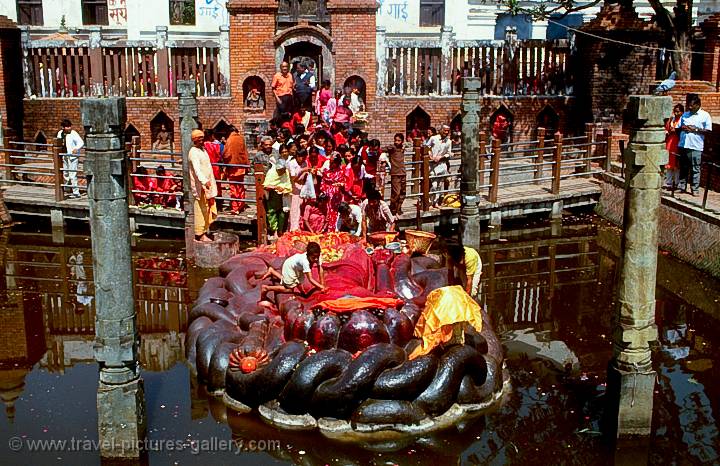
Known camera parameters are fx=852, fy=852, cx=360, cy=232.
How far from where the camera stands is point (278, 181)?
42.0 feet

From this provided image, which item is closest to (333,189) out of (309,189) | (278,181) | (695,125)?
(309,189)

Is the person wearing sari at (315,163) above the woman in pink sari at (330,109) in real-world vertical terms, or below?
below

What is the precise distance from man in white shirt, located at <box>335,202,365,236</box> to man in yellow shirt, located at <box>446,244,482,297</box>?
2503mm

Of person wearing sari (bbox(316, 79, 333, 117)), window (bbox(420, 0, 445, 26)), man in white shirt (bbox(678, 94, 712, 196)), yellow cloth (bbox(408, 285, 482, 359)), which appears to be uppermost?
window (bbox(420, 0, 445, 26))

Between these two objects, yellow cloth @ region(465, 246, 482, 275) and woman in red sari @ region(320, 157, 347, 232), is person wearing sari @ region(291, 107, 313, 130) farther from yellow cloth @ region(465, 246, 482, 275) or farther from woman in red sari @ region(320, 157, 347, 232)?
yellow cloth @ region(465, 246, 482, 275)

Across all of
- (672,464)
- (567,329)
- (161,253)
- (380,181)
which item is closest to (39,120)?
(161,253)

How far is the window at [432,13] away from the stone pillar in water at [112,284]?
2188 cm

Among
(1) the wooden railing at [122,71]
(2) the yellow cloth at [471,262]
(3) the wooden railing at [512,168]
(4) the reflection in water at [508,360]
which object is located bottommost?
(4) the reflection in water at [508,360]

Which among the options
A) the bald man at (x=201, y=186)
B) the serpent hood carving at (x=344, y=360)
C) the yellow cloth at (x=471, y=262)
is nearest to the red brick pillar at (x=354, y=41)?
the bald man at (x=201, y=186)

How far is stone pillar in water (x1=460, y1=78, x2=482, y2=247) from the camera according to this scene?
480 inches

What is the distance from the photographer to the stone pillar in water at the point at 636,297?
7.55 meters

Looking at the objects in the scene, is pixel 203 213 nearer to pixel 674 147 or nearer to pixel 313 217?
pixel 313 217

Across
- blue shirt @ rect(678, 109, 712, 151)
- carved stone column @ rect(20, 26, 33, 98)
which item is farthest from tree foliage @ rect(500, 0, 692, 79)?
carved stone column @ rect(20, 26, 33, 98)

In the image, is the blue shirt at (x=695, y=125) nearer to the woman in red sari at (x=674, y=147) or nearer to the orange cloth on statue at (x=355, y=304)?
the woman in red sari at (x=674, y=147)
